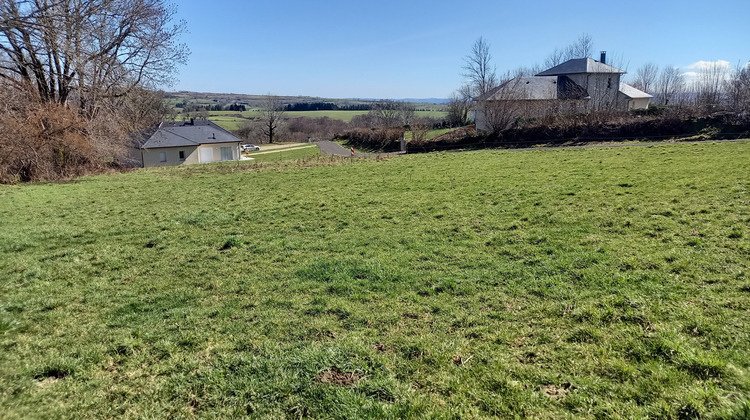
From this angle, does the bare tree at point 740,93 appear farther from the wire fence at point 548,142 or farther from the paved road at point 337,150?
the paved road at point 337,150

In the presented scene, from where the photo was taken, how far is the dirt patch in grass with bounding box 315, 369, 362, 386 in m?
3.17

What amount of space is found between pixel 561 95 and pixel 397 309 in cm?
3631

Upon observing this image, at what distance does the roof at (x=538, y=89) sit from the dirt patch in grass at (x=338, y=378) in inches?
1155

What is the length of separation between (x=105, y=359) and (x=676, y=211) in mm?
8848

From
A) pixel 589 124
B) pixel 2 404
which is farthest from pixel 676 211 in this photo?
pixel 589 124

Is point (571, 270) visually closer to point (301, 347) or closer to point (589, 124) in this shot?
point (301, 347)

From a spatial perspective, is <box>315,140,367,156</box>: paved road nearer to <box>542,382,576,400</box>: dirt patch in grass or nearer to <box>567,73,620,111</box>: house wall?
<box>567,73,620,111</box>: house wall

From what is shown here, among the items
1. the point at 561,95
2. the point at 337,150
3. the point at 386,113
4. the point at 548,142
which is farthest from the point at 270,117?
the point at 548,142

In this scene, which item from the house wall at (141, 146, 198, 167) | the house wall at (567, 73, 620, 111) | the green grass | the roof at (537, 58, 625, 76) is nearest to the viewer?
the green grass

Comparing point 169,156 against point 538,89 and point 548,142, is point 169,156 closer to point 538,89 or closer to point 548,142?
point 538,89

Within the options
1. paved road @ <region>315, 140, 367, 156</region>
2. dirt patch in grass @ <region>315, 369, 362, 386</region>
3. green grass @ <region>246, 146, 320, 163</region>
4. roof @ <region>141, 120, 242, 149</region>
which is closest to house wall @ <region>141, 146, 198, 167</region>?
roof @ <region>141, 120, 242, 149</region>

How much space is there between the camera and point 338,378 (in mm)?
3227

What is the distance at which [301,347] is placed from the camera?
12.3 ft

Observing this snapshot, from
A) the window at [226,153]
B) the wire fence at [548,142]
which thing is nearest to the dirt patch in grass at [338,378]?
the wire fence at [548,142]
